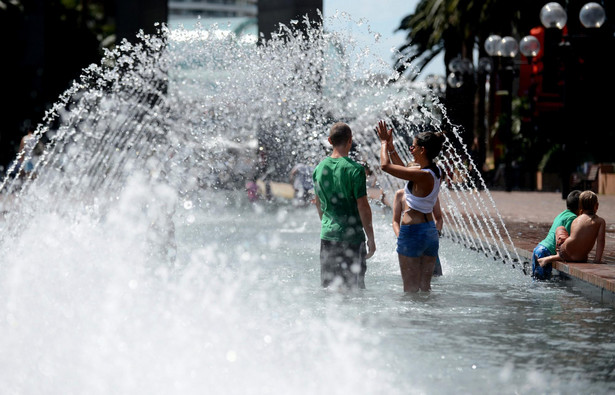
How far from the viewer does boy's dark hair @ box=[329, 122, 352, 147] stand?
22.8 ft

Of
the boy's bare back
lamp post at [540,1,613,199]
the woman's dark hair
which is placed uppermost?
lamp post at [540,1,613,199]

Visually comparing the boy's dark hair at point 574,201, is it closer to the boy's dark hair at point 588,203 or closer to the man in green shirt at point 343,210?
Answer: the boy's dark hair at point 588,203

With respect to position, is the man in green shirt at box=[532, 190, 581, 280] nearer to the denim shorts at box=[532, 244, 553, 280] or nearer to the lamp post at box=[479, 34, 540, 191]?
the denim shorts at box=[532, 244, 553, 280]

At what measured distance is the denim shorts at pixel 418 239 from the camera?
281 inches

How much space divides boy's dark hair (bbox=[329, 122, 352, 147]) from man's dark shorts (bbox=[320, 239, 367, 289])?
70 cm

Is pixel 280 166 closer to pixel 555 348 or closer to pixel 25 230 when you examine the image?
pixel 25 230

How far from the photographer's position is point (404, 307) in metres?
7.48

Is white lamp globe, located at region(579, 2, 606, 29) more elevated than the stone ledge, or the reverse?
white lamp globe, located at region(579, 2, 606, 29)

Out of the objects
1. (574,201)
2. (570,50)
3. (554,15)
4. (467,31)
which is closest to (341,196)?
(574,201)

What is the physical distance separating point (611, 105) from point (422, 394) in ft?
111

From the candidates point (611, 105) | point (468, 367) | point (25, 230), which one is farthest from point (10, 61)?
point (468, 367)

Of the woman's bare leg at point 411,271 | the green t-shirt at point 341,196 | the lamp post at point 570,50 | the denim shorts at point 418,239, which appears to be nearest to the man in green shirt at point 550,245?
the woman's bare leg at point 411,271

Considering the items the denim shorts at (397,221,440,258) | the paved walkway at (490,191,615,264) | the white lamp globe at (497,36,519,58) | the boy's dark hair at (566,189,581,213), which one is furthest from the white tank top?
the white lamp globe at (497,36,519,58)

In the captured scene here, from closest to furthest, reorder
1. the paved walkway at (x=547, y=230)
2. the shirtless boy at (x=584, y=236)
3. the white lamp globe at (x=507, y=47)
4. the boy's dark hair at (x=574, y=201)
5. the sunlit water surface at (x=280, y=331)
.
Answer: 1. the sunlit water surface at (x=280, y=331)
2. the paved walkway at (x=547, y=230)
3. the shirtless boy at (x=584, y=236)
4. the boy's dark hair at (x=574, y=201)
5. the white lamp globe at (x=507, y=47)
